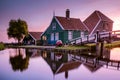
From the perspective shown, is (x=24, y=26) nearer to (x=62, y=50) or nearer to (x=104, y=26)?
(x=104, y=26)

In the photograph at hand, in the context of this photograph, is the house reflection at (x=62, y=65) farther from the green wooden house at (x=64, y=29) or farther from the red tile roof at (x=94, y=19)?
the red tile roof at (x=94, y=19)

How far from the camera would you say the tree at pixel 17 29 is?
93.6 feet

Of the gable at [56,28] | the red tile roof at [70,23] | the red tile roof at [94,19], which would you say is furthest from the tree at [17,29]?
the red tile roof at [94,19]

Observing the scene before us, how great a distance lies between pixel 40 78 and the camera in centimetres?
619

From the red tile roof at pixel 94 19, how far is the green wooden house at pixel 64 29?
0.66m

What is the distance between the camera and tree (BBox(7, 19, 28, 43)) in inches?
1123

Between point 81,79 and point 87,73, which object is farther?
point 87,73

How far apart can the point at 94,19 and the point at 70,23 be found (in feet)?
10.3

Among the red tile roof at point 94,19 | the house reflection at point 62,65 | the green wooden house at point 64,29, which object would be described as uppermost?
the red tile roof at point 94,19

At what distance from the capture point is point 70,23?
851 inches

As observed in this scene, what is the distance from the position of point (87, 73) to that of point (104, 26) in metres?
16.7

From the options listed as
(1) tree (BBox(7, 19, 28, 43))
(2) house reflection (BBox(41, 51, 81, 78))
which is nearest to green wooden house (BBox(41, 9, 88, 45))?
(1) tree (BBox(7, 19, 28, 43))

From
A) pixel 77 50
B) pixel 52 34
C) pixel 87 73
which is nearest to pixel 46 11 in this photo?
pixel 52 34

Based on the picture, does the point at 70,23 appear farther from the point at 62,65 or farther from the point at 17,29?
the point at 62,65
